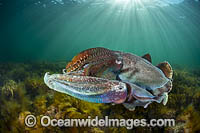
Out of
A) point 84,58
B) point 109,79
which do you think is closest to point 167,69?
point 109,79

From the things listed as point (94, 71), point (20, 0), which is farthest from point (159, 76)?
point (20, 0)

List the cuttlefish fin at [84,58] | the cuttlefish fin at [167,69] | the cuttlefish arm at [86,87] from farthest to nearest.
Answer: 1. the cuttlefish fin at [167,69]
2. the cuttlefish fin at [84,58]
3. the cuttlefish arm at [86,87]

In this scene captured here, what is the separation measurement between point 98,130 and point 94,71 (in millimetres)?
845

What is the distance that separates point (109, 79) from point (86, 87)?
0.39m

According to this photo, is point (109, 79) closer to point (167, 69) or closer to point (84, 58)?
point (84, 58)

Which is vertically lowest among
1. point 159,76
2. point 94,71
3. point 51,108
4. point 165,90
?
point 51,108

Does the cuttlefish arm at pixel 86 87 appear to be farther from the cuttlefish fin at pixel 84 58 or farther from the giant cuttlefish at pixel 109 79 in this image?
the cuttlefish fin at pixel 84 58

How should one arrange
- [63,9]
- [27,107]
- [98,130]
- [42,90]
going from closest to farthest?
[98,130]
[27,107]
[42,90]
[63,9]

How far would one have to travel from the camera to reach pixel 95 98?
3.26 feet

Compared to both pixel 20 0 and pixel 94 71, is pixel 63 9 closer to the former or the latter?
pixel 20 0

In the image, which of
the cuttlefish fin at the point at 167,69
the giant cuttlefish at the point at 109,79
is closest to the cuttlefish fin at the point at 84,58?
the giant cuttlefish at the point at 109,79

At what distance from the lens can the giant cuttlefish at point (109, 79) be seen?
986mm

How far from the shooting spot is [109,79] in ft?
4.30

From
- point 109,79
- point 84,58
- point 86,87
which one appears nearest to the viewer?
point 86,87
